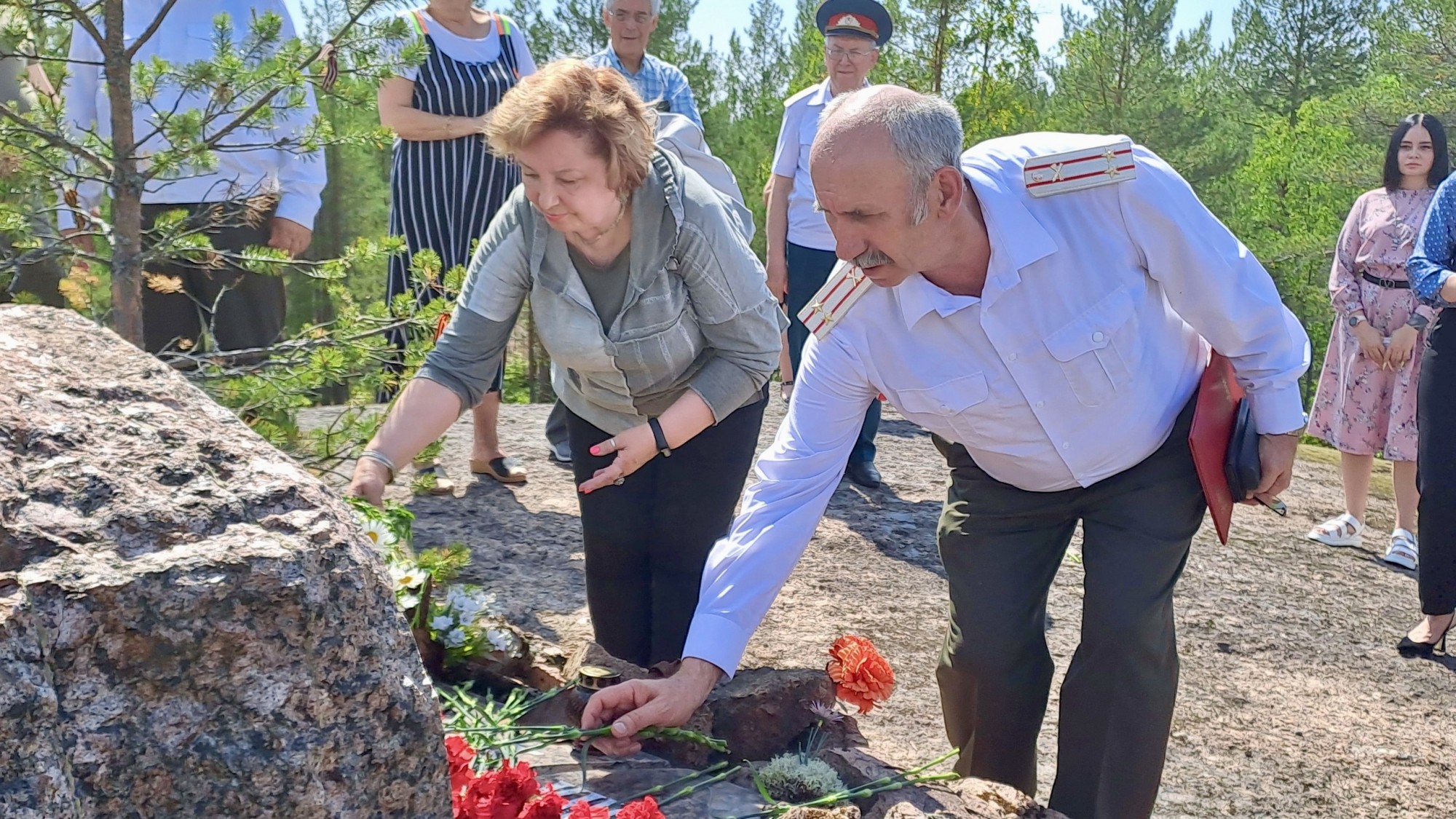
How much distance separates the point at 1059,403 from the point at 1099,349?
129mm

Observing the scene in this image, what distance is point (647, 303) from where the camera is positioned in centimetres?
278

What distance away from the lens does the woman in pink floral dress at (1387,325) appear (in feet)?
17.4

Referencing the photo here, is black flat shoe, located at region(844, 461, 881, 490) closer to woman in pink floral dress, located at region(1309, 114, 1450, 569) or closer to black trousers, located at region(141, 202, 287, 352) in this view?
woman in pink floral dress, located at region(1309, 114, 1450, 569)

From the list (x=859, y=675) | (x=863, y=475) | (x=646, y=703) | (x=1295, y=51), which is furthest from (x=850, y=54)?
(x=1295, y=51)

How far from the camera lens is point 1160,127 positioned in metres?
20.8

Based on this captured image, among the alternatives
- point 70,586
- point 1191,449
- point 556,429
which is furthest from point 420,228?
point 70,586

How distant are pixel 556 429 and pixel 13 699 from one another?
4744 mm

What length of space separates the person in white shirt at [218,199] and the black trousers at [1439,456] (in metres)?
3.48

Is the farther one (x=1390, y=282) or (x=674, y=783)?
(x=1390, y=282)

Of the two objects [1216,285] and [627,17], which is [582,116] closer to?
[1216,285]

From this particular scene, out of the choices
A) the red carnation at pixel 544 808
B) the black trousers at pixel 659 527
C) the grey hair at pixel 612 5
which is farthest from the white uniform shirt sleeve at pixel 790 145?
the red carnation at pixel 544 808

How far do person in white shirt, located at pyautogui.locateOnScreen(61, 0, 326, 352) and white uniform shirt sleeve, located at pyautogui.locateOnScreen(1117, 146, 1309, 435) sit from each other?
84.1 inches

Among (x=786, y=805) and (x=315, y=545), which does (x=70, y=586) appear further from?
(x=786, y=805)

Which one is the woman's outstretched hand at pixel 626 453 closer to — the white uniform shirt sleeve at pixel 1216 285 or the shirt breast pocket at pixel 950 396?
the shirt breast pocket at pixel 950 396
